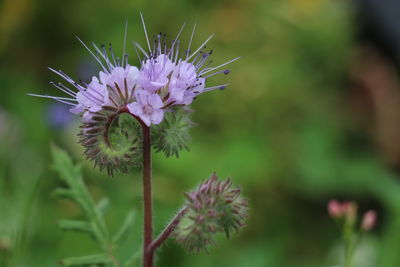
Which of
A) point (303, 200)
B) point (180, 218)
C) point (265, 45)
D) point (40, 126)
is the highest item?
point (265, 45)

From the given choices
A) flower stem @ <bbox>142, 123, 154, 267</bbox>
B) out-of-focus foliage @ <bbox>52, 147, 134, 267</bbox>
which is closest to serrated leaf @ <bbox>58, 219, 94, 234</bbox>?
out-of-focus foliage @ <bbox>52, 147, 134, 267</bbox>

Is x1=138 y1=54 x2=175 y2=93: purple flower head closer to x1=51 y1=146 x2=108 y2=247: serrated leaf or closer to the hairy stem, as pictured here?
the hairy stem

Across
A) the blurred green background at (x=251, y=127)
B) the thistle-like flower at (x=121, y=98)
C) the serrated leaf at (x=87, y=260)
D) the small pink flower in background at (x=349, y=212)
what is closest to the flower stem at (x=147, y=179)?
the thistle-like flower at (x=121, y=98)

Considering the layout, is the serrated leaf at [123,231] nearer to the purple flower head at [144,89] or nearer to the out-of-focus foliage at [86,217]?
the out-of-focus foliage at [86,217]

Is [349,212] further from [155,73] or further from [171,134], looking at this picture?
[155,73]

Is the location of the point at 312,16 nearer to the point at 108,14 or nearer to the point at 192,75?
the point at 108,14

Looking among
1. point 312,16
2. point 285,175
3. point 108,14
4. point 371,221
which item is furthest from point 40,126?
point 371,221

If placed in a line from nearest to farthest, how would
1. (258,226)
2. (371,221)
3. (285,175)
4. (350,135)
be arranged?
(371,221) → (258,226) → (285,175) → (350,135)
